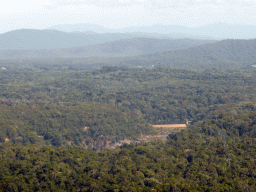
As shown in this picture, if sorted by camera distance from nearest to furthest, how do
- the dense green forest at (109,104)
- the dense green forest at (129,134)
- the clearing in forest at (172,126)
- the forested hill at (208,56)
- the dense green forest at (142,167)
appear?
the dense green forest at (142,167) < the dense green forest at (129,134) < the dense green forest at (109,104) < the clearing in forest at (172,126) < the forested hill at (208,56)

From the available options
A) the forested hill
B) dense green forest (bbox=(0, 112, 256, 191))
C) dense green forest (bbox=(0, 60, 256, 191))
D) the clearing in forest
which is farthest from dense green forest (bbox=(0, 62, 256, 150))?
the forested hill

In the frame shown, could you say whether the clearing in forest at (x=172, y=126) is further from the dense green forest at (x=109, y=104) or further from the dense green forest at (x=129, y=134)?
the dense green forest at (x=109, y=104)

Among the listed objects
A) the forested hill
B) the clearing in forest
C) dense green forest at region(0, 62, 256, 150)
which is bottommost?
the clearing in forest

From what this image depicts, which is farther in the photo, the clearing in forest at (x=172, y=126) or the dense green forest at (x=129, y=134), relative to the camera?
the clearing in forest at (x=172, y=126)

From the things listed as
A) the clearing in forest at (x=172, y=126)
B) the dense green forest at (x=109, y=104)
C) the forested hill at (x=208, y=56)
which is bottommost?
the clearing in forest at (x=172, y=126)

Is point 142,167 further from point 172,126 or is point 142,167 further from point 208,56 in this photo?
point 208,56

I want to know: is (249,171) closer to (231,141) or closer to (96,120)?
(231,141)

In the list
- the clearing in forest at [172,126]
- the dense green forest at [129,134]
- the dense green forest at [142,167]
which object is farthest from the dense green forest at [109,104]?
the dense green forest at [142,167]

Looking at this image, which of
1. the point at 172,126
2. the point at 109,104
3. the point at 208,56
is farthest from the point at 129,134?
the point at 208,56

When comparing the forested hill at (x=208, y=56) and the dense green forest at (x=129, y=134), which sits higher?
the forested hill at (x=208, y=56)

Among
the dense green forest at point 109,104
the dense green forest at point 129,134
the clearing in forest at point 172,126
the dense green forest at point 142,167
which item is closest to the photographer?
the dense green forest at point 142,167

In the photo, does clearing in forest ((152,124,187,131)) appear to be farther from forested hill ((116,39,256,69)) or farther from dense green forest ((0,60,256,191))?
forested hill ((116,39,256,69))
